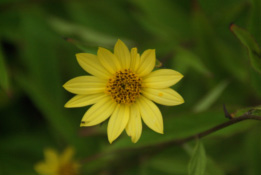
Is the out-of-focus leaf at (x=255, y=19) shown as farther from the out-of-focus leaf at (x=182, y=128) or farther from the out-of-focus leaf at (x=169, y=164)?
the out-of-focus leaf at (x=169, y=164)

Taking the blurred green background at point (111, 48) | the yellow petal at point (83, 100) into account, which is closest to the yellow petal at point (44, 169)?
the blurred green background at point (111, 48)

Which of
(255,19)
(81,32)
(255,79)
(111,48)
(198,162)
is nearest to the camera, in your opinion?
(198,162)

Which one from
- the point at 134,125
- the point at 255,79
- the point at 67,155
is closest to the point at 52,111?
the point at 67,155

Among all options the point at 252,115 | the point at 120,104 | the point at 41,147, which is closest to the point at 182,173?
the point at 120,104

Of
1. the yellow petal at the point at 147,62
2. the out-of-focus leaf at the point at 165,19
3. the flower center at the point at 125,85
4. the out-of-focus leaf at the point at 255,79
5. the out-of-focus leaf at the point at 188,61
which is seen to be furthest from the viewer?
the out-of-focus leaf at the point at 165,19

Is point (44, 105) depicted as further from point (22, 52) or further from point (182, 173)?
point (182, 173)

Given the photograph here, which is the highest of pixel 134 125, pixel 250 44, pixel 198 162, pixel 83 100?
pixel 250 44

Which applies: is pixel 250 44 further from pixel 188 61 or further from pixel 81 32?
pixel 81 32
